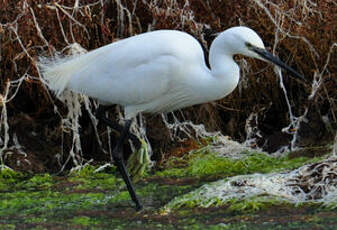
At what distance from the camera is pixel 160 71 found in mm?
5078

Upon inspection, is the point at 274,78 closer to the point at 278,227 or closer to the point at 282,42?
the point at 282,42

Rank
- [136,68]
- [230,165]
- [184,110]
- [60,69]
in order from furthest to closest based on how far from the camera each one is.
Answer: [184,110], [230,165], [60,69], [136,68]

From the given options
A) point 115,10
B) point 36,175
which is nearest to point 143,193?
point 36,175

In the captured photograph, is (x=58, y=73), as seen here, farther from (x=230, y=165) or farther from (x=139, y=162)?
(x=230, y=165)

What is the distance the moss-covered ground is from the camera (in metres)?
4.36

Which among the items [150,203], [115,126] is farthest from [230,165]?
[150,203]

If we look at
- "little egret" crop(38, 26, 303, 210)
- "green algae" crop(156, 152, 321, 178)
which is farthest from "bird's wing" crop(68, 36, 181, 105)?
"green algae" crop(156, 152, 321, 178)

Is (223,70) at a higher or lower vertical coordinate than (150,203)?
higher

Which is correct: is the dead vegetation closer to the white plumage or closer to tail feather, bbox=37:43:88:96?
tail feather, bbox=37:43:88:96

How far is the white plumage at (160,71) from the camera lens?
504 centimetres

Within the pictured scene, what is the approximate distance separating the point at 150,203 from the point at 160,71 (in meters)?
0.91

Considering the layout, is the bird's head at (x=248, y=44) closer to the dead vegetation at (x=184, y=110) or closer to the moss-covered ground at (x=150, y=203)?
the moss-covered ground at (x=150, y=203)

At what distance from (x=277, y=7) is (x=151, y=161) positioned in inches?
67.0

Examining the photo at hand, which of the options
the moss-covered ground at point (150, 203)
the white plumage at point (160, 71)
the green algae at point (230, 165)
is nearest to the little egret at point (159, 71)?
the white plumage at point (160, 71)
